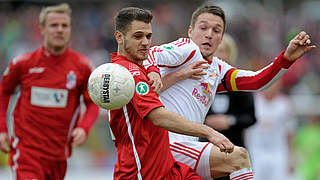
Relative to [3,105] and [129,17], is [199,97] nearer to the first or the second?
[129,17]

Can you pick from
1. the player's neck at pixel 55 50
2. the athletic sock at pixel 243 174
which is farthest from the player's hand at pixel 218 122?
the athletic sock at pixel 243 174

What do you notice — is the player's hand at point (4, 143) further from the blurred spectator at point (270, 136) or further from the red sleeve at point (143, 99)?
the blurred spectator at point (270, 136)

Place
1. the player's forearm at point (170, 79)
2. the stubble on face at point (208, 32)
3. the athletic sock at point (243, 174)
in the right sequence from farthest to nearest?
1. the stubble on face at point (208, 32)
2. the player's forearm at point (170, 79)
3. the athletic sock at point (243, 174)

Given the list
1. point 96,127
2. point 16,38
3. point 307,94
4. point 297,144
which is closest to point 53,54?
point 96,127

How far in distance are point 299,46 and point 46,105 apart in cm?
318

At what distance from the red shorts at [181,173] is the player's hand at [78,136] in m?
2.20

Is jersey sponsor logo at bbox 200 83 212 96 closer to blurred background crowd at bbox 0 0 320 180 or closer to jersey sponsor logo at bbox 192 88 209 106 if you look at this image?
jersey sponsor logo at bbox 192 88 209 106

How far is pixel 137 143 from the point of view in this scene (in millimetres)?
4266

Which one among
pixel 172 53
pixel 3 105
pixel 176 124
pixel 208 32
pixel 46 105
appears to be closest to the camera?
pixel 176 124

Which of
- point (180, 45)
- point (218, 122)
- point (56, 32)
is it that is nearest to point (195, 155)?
point (180, 45)

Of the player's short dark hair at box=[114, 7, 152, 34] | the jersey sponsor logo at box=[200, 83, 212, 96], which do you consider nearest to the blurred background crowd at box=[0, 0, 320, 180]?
the jersey sponsor logo at box=[200, 83, 212, 96]

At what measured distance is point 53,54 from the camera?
6578 mm

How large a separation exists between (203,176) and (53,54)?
111 inches

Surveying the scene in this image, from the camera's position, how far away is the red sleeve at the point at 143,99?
4.03 metres
